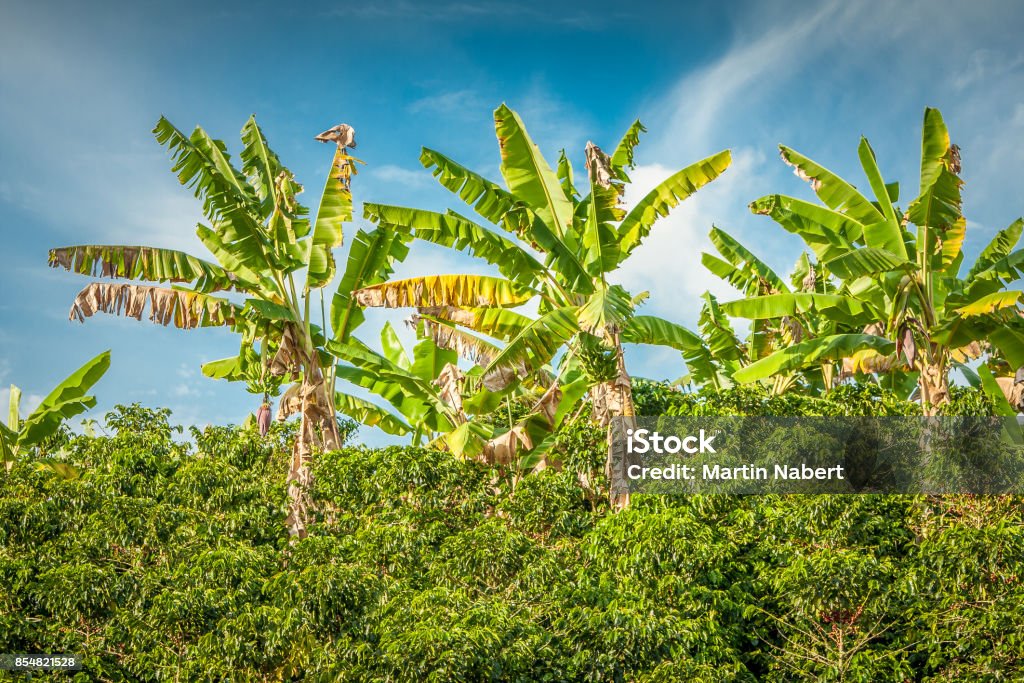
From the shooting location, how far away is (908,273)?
12352 millimetres

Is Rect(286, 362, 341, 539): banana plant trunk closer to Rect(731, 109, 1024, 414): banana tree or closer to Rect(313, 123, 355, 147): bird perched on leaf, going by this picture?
Rect(313, 123, 355, 147): bird perched on leaf

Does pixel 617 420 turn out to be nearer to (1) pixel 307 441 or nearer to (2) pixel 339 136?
(1) pixel 307 441

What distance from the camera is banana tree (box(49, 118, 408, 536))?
506 inches

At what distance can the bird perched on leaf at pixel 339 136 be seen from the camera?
14.1 meters

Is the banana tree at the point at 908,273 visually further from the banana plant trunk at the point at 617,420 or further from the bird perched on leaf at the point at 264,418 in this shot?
the bird perched on leaf at the point at 264,418

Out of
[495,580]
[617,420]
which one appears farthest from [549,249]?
[495,580]

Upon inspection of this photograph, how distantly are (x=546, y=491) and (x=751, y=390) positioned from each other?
3.04 metres

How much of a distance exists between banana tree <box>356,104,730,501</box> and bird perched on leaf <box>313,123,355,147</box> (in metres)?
1.98

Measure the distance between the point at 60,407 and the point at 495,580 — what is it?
801cm

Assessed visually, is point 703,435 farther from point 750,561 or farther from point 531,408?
point 531,408

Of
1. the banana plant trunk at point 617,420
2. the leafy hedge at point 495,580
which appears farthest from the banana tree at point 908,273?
the banana plant trunk at point 617,420

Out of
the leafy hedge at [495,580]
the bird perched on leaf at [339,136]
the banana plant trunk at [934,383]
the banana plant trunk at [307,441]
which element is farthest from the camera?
the bird perched on leaf at [339,136]

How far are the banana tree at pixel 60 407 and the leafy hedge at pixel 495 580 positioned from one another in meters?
3.03

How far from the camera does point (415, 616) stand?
9234mm
